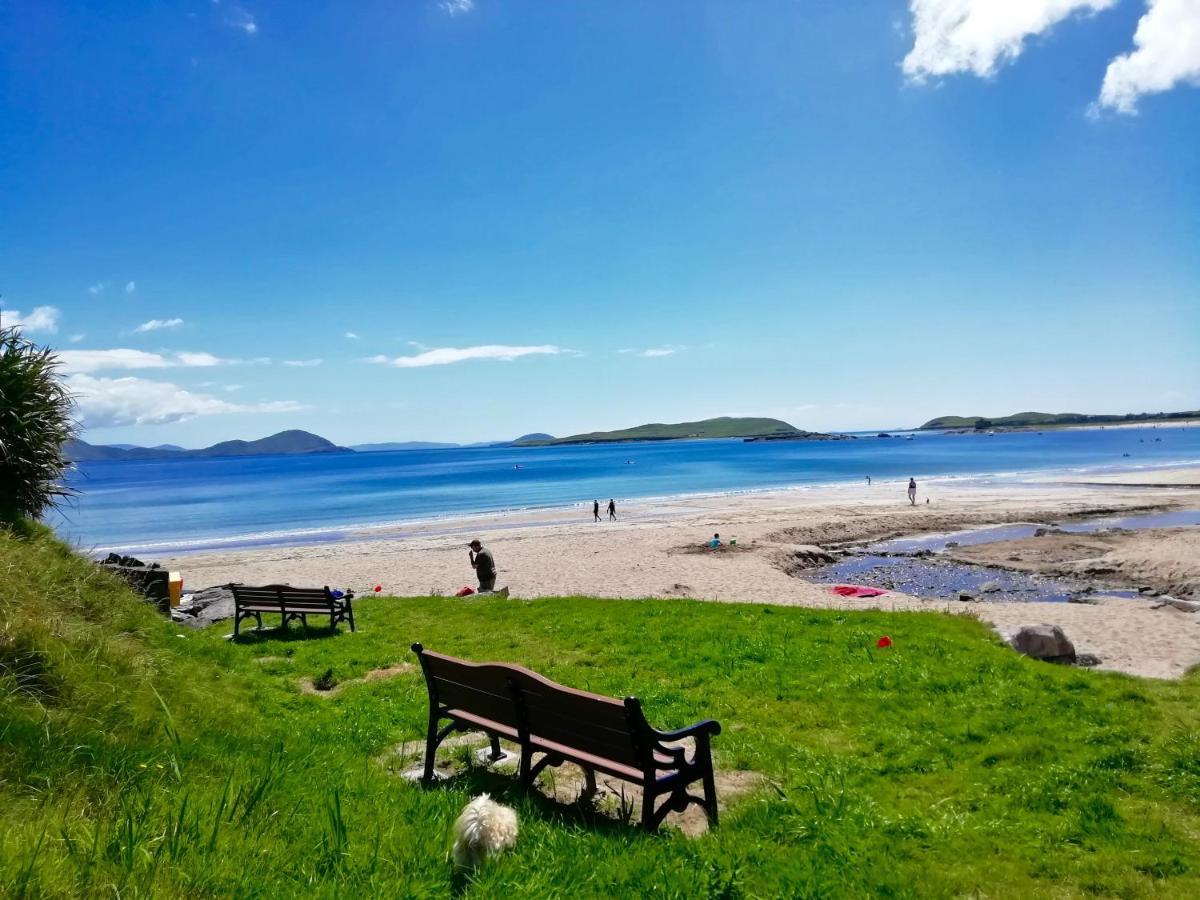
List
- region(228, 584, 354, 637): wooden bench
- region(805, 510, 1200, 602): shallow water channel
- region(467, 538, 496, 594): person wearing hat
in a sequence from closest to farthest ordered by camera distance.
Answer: region(228, 584, 354, 637): wooden bench
region(467, 538, 496, 594): person wearing hat
region(805, 510, 1200, 602): shallow water channel

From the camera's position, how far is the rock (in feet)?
32.3

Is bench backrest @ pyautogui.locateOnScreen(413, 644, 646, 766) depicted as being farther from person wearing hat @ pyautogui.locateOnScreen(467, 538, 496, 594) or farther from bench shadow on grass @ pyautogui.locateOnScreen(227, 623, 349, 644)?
person wearing hat @ pyautogui.locateOnScreen(467, 538, 496, 594)

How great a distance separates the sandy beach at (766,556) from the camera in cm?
1505

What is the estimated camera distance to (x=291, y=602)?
12000mm

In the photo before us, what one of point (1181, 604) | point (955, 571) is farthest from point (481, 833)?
point (955, 571)

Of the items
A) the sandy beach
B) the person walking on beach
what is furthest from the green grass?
the person walking on beach

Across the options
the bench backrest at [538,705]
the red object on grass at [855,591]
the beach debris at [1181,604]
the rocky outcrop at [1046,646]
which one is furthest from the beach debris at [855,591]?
the bench backrest at [538,705]

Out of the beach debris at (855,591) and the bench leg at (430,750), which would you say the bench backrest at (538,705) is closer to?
the bench leg at (430,750)

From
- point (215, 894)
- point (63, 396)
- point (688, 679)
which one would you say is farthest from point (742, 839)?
point (63, 396)

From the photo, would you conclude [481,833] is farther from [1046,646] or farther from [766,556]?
[766,556]

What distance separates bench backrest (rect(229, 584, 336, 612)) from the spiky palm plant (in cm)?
399

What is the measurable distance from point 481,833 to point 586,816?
50.4 inches

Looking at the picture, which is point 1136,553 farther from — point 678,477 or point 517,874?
point 678,477

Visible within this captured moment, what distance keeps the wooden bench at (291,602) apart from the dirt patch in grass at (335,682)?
9.61 feet
